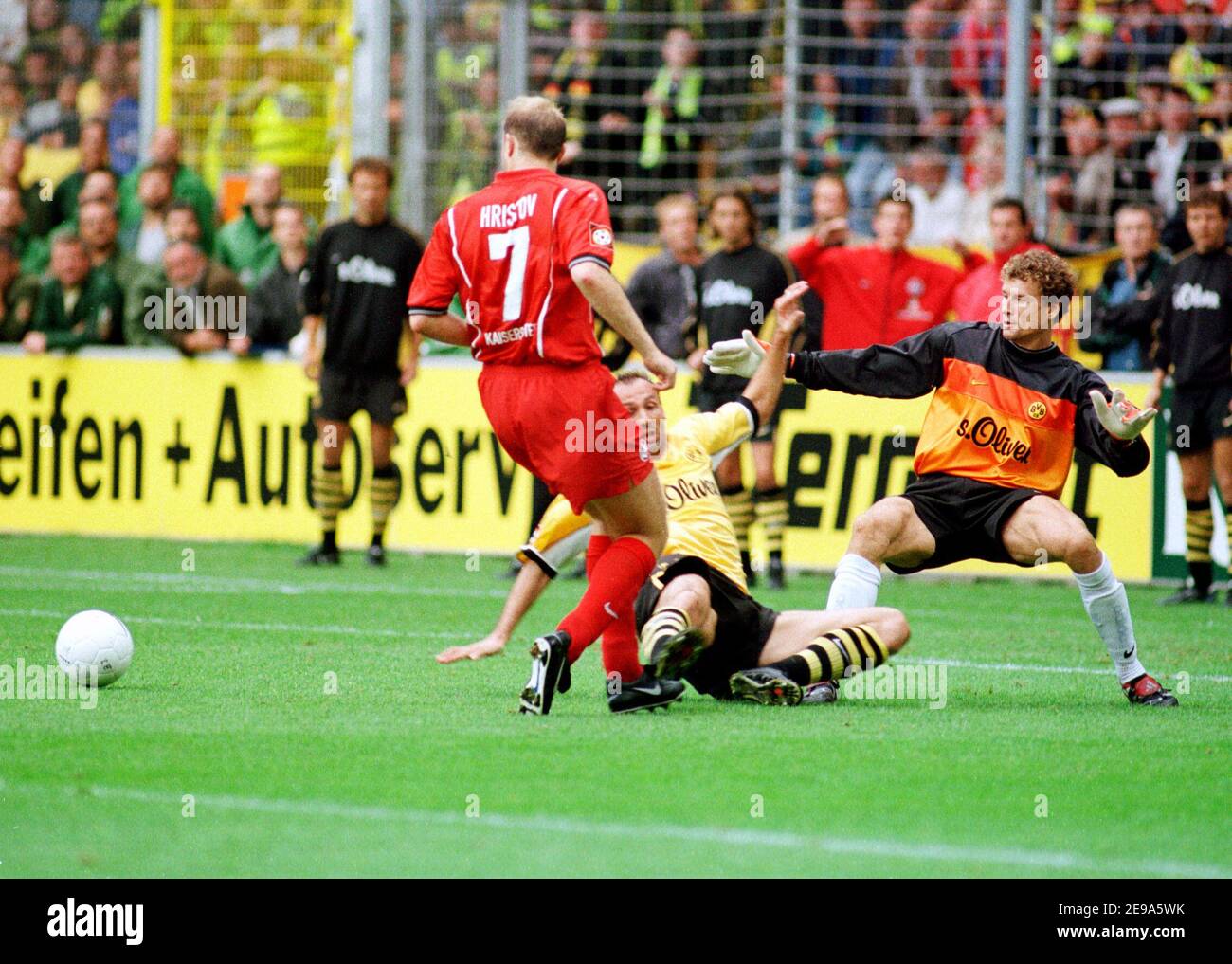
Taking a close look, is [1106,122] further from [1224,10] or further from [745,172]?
[745,172]

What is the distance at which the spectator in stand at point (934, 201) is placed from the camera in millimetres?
15602

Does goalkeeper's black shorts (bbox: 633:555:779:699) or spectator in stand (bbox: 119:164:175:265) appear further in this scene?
spectator in stand (bbox: 119:164:175:265)

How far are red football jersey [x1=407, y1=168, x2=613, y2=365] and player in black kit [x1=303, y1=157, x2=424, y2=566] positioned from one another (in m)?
6.73

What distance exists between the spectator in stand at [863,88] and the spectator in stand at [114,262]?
557cm

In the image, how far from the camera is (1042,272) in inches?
299

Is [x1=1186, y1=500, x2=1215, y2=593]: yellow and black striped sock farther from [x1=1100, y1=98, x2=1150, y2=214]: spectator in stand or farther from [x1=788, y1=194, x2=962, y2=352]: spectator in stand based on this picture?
[x1=1100, y1=98, x2=1150, y2=214]: spectator in stand

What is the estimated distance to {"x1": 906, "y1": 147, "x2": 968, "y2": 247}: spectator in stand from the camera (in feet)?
51.2

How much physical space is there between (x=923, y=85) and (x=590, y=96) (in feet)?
8.90

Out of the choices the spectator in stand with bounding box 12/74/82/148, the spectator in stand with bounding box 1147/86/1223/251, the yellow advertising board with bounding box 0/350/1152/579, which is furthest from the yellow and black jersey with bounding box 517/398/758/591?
the spectator in stand with bounding box 12/74/82/148

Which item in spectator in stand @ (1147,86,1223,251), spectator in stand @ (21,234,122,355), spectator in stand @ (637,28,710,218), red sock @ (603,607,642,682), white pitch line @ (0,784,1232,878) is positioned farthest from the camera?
spectator in stand @ (637,28,710,218)

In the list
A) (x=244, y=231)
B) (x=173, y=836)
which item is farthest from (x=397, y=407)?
(x=173, y=836)

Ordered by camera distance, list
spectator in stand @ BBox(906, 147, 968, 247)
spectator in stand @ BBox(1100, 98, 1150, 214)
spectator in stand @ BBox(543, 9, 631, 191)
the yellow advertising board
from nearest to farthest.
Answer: the yellow advertising board < spectator in stand @ BBox(1100, 98, 1150, 214) < spectator in stand @ BBox(906, 147, 968, 247) < spectator in stand @ BBox(543, 9, 631, 191)

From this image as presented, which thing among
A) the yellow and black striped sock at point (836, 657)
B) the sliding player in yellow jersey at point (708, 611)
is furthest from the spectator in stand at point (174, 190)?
the yellow and black striped sock at point (836, 657)

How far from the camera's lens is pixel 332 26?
17.2 m
